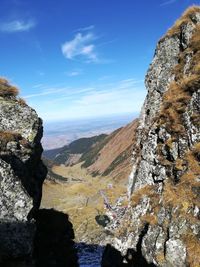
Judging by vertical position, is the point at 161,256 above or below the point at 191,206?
below

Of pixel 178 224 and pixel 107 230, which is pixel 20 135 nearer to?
pixel 178 224

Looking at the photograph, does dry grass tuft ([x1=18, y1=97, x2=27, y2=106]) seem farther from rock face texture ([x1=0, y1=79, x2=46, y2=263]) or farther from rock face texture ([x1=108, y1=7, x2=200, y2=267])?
rock face texture ([x1=108, y1=7, x2=200, y2=267])

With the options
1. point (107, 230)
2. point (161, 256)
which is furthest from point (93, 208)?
point (161, 256)

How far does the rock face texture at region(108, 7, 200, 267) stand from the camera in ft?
127

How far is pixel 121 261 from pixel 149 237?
20.5 feet

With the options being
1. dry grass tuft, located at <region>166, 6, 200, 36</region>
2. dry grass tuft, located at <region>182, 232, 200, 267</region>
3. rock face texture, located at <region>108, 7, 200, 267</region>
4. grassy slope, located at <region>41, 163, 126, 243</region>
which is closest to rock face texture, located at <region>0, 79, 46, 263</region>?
rock face texture, located at <region>108, 7, 200, 267</region>

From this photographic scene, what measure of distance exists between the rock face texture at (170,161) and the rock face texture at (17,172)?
12785 millimetres

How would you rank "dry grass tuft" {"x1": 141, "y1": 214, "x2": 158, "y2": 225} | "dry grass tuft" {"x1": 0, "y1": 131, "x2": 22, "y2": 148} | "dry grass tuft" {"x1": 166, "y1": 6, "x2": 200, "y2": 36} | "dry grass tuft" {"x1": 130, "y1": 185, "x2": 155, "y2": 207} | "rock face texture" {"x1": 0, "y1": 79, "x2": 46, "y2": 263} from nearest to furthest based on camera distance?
"rock face texture" {"x1": 0, "y1": 79, "x2": 46, "y2": 263} < "dry grass tuft" {"x1": 141, "y1": 214, "x2": 158, "y2": 225} < "dry grass tuft" {"x1": 0, "y1": 131, "x2": 22, "y2": 148} < "dry grass tuft" {"x1": 130, "y1": 185, "x2": 155, "y2": 207} < "dry grass tuft" {"x1": 166, "y1": 6, "x2": 200, "y2": 36}

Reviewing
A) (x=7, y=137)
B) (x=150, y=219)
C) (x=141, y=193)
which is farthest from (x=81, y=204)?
(x=7, y=137)

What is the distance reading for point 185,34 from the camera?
56.1 meters

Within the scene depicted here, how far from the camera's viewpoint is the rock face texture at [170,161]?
1526 inches

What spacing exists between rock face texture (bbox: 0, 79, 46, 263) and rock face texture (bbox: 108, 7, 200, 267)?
12785 millimetres

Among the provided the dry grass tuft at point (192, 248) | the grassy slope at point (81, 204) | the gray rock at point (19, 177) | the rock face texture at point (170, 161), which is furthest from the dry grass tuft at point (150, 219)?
the grassy slope at point (81, 204)

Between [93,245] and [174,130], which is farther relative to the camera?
[93,245]
